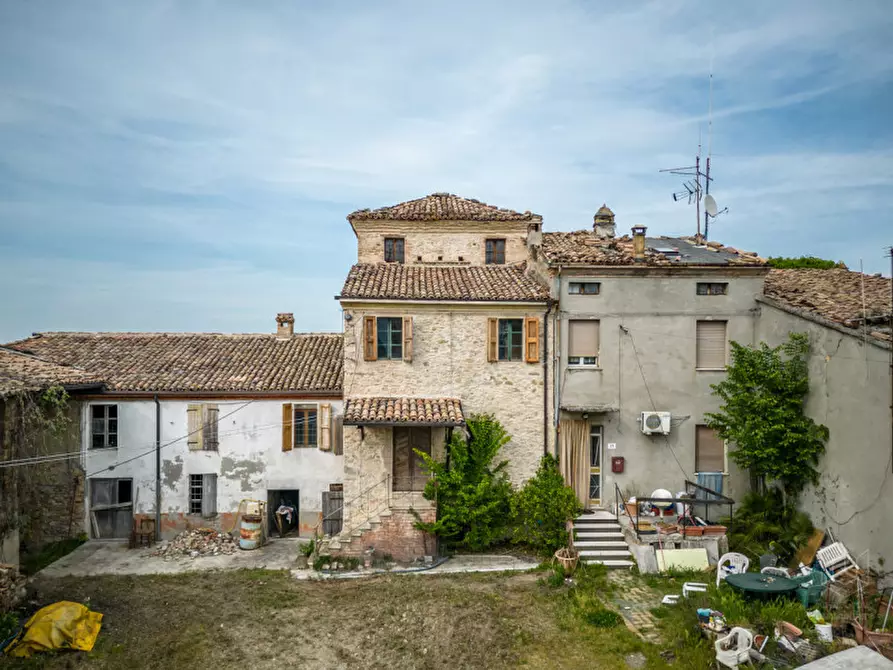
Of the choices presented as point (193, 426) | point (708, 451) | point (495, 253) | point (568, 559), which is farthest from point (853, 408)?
point (193, 426)

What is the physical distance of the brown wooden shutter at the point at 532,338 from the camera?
17609 millimetres

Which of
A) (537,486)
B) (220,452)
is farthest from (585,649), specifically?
(220,452)

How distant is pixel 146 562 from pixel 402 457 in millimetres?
8044

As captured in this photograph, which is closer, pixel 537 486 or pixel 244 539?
pixel 537 486

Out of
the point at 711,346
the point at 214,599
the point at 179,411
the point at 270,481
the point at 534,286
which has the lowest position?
the point at 214,599

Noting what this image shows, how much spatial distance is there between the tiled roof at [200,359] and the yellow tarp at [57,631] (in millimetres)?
7571

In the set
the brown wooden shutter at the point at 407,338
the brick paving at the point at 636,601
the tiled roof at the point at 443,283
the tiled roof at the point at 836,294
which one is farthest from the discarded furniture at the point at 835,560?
the brown wooden shutter at the point at 407,338

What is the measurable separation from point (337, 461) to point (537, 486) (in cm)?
661

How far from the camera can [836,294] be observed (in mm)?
16312

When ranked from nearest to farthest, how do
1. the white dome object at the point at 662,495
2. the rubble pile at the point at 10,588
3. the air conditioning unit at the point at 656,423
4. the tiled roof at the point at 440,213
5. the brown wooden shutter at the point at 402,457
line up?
the rubble pile at the point at 10,588 < the white dome object at the point at 662,495 < the air conditioning unit at the point at 656,423 < the brown wooden shutter at the point at 402,457 < the tiled roof at the point at 440,213

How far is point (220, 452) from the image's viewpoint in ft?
61.6

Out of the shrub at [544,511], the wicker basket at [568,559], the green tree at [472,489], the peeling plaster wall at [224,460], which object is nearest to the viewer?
the wicker basket at [568,559]

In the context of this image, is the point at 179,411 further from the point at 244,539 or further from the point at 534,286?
the point at 534,286

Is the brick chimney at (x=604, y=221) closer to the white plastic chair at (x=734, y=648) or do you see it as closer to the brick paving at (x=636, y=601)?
the brick paving at (x=636, y=601)
